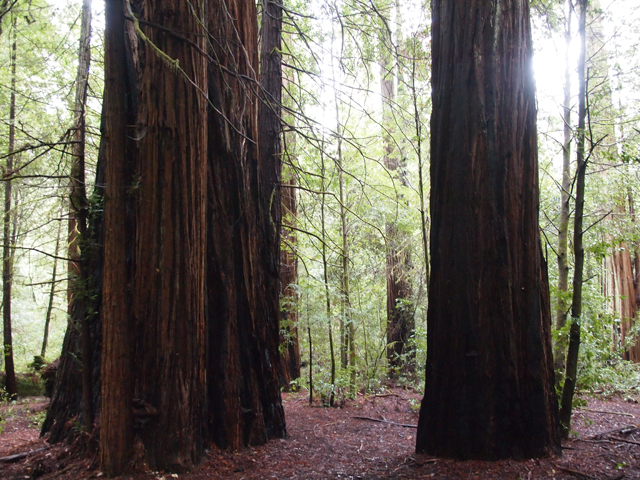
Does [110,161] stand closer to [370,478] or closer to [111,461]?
[111,461]

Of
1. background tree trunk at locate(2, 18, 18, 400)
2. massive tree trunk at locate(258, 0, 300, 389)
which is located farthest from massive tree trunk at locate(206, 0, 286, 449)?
background tree trunk at locate(2, 18, 18, 400)

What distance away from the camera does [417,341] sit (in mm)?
7945

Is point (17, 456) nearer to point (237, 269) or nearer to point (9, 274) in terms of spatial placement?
point (237, 269)

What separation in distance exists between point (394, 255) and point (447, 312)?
7256 millimetres

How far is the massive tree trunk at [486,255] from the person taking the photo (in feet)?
11.2

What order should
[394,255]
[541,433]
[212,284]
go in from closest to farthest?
1. [541,433]
2. [212,284]
3. [394,255]

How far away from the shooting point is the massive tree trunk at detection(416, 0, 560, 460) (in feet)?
11.2

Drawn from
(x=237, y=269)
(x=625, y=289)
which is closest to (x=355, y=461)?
(x=237, y=269)

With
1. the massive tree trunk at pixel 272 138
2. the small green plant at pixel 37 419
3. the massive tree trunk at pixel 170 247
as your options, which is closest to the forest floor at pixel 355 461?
the massive tree trunk at pixel 170 247

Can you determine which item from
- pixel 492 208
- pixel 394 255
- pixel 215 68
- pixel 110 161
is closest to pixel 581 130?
pixel 492 208

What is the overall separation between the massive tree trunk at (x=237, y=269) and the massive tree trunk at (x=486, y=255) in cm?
161

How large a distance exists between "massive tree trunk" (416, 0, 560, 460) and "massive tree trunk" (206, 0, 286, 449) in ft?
5.27

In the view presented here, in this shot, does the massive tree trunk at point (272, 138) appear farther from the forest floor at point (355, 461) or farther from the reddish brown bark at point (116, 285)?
the reddish brown bark at point (116, 285)

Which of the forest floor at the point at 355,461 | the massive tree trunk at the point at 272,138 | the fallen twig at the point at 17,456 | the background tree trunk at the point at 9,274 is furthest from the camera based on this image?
the background tree trunk at the point at 9,274
